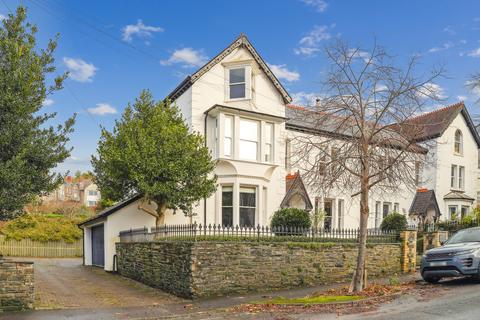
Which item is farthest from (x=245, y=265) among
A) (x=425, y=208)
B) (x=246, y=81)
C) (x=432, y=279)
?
(x=425, y=208)

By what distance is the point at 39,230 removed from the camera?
113ft

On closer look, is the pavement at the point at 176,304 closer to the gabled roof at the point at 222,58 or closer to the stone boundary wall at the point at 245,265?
the stone boundary wall at the point at 245,265

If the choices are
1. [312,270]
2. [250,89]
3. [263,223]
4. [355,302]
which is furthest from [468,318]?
[250,89]

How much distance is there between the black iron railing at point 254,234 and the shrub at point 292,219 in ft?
9.60

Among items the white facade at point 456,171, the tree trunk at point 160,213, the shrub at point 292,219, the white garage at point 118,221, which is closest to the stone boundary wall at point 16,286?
the tree trunk at point 160,213

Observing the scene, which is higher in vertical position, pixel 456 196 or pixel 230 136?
pixel 230 136

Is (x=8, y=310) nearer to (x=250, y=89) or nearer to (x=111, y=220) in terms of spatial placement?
(x=111, y=220)

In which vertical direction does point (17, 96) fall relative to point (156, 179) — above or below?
above

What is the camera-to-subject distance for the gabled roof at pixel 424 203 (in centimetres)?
3064

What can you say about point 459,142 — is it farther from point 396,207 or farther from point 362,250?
point 362,250

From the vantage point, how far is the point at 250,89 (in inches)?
922

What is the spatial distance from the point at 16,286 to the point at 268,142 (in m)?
14.6

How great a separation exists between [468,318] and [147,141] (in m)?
13.6

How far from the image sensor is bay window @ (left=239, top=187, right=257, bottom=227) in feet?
75.0
